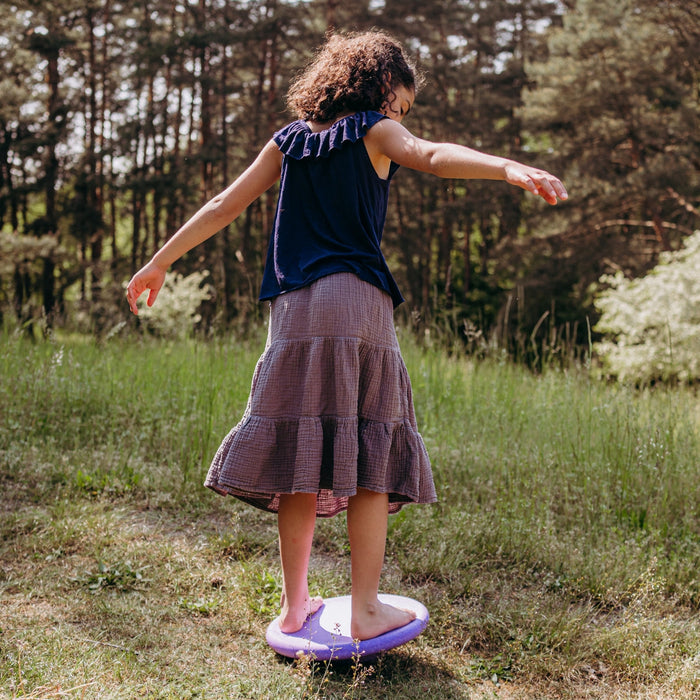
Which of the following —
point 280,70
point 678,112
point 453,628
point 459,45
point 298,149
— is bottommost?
point 453,628

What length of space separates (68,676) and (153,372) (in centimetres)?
299

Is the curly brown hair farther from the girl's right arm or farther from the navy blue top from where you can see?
the girl's right arm

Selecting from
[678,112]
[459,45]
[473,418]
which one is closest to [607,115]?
[678,112]

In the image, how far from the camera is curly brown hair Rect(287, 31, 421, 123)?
2.03 meters

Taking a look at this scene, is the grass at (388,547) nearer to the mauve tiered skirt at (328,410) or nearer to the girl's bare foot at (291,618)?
the girl's bare foot at (291,618)

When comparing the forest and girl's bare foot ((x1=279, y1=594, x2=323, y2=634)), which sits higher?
the forest

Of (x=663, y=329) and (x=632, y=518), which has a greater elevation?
(x=663, y=329)

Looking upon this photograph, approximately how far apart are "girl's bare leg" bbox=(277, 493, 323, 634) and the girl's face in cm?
116

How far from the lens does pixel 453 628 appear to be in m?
2.32

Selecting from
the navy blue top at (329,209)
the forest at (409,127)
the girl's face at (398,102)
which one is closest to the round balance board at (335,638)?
the navy blue top at (329,209)

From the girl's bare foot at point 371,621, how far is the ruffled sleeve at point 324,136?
4.35ft

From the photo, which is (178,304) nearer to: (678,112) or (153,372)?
(153,372)

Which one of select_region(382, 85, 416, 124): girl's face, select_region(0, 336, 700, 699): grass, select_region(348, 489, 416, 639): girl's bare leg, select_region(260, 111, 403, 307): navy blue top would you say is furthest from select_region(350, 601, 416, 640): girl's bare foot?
select_region(382, 85, 416, 124): girl's face

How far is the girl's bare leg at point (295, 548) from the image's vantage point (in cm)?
200
